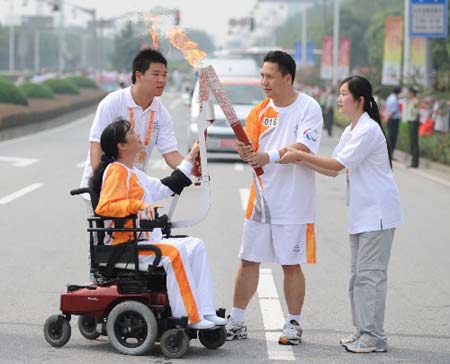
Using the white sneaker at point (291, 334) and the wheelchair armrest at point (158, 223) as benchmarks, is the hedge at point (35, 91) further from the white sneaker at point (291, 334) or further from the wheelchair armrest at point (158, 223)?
the wheelchair armrest at point (158, 223)

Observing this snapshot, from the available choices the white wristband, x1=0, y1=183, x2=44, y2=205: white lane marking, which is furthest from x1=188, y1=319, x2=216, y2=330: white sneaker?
x1=0, y1=183, x2=44, y2=205: white lane marking

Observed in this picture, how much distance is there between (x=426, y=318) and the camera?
8.59 m

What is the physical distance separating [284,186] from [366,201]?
1.62 ft

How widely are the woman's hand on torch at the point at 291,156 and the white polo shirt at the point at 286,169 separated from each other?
20cm

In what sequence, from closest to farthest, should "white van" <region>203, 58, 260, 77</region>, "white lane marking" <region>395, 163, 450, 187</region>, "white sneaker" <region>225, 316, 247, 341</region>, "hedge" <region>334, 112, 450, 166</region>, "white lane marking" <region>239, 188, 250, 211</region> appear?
"white sneaker" <region>225, 316, 247, 341</region> < "white lane marking" <region>239, 188, 250, 211</region> < "white lane marking" <region>395, 163, 450, 187</region> < "hedge" <region>334, 112, 450, 166</region> < "white van" <region>203, 58, 260, 77</region>

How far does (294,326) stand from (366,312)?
48 centimetres

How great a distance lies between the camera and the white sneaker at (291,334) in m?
7.44

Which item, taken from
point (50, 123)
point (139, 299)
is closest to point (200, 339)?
point (139, 299)

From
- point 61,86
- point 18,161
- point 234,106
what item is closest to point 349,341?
point 234,106

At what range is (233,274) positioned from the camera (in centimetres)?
1049

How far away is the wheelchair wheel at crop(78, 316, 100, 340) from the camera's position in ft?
24.4

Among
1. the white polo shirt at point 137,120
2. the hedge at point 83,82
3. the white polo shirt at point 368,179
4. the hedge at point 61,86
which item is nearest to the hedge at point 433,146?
the white polo shirt at point 137,120

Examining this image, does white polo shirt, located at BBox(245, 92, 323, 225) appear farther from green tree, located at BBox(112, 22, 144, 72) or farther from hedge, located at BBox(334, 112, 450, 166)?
hedge, located at BBox(334, 112, 450, 166)

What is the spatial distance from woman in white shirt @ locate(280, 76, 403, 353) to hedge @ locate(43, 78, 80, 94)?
53.0m
